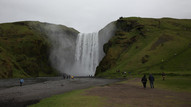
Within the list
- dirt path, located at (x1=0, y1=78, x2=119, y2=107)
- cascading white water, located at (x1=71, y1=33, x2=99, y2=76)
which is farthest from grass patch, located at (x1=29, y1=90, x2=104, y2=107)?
cascading white water, located at (x1=71, y1=33, x2=99, y2=76)

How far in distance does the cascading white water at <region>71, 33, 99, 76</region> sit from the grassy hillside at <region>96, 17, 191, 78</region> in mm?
14826

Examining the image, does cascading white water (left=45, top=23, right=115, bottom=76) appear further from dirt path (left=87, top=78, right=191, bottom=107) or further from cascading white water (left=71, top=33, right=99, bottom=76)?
dirt path (left=87, top=78, right=191, bottom=107)

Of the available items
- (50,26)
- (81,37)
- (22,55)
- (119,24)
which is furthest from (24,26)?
(119,24)

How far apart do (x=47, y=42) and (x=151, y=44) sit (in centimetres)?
7438

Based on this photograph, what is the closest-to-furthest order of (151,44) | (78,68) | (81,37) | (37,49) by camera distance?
→ (151,44) → (37,49) → (78,68) → (81,37)

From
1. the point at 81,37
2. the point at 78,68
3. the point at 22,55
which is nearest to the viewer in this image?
the point at 22,55

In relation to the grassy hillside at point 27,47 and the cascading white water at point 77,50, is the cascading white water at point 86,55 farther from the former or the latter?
the grassy hillside at point 27,47

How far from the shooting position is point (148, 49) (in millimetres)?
73500

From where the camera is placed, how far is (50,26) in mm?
130125

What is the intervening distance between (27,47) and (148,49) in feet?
238

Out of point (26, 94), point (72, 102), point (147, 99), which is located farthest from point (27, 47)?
point (147, 99)

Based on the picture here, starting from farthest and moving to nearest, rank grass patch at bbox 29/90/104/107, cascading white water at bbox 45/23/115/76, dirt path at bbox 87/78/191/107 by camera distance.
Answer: cascading white water at bbox 45/23/115/76 → grass patch at bbox 29/90/104/107 → dirt path at bbox 87/78/191/107

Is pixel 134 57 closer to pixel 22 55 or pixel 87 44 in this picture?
pixel 87 44

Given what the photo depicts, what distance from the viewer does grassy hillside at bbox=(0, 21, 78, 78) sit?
89812mm
